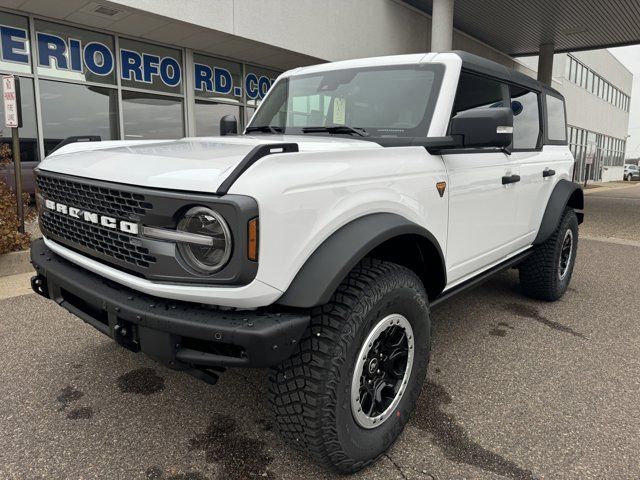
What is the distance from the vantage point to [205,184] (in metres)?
1.67

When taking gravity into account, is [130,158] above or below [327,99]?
below

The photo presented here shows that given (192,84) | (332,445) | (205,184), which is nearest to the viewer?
(205,184)

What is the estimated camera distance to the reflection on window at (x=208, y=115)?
462 inches

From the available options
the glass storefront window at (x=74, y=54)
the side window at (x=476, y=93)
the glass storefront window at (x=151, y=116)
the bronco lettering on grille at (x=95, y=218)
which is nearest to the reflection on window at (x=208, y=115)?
the glass storefront window at (x=151, y=116)

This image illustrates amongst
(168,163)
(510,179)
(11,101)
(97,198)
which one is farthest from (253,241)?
(11,101)

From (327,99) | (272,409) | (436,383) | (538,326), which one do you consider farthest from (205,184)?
(538,326)

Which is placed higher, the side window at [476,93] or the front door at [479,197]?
the side window at [476,93]

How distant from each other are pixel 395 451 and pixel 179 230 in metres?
1.39

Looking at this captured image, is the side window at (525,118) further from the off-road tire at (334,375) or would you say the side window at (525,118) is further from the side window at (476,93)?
the off-road tire at (334,375)

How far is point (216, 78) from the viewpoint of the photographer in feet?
39.1

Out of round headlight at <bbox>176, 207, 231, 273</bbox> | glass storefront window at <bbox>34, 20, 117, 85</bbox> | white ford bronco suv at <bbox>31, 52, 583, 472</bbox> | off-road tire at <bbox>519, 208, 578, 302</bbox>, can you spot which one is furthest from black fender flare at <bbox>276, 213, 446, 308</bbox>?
glass storefront window at <bbox>34, 20, 117, 85</bbox>

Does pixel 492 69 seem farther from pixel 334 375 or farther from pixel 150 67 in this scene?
pixel 150 67

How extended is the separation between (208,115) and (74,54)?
10.6 feet

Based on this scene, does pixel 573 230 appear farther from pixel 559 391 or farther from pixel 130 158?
pixel 130 158
